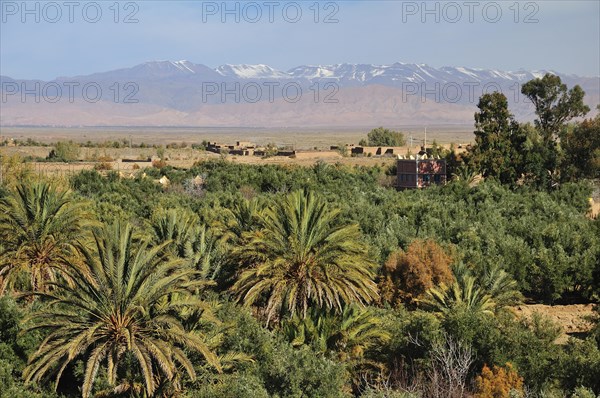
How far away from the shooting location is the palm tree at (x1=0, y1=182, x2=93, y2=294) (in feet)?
58.2

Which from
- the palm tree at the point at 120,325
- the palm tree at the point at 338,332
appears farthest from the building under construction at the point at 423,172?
the palm tree at the point at 120,325

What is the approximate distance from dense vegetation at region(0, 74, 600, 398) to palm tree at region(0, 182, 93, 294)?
39 mm

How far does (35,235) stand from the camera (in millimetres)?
18188

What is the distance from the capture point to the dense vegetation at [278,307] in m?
13.2

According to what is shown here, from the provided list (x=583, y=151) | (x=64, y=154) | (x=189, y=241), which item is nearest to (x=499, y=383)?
(x=189, y=241)

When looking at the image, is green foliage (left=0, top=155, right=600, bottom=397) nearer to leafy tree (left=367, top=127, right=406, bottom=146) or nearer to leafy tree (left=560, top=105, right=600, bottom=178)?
leafy tree (left=560, top=105, right=600, bottom=178)

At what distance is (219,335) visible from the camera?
47.2ft

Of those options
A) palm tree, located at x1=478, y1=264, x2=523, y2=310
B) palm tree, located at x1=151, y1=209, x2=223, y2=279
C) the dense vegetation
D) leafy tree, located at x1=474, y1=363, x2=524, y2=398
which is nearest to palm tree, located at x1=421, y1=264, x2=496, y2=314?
the dense vegetation

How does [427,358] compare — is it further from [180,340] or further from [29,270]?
[29,270]

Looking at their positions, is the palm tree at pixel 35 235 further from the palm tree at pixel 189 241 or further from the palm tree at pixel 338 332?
the palm tree at pixel 338 332

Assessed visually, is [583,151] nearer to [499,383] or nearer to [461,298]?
[461,298]

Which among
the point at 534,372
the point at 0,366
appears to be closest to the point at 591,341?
the point at 534,372

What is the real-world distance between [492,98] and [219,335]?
124 feet

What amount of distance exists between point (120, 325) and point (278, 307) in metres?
5.47
